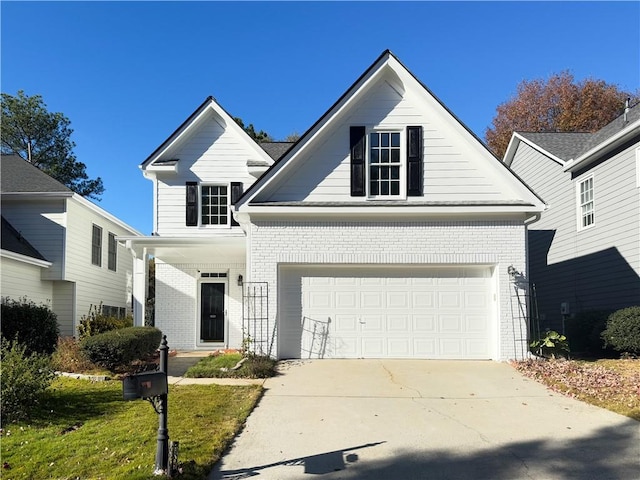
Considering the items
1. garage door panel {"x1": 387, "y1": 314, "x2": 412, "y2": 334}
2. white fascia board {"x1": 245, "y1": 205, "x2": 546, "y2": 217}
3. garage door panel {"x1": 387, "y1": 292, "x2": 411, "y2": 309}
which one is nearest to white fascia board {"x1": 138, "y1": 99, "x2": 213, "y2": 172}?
white fascia board {"x1": 245, "y1": 205, "x2": 546, "y2": 217}

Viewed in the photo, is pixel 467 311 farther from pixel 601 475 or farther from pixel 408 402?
pixel 601 475

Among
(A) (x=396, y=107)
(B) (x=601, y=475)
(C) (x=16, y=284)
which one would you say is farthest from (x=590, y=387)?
(C) (x=16, y=284)

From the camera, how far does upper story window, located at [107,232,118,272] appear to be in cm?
2133

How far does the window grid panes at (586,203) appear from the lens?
642 inches

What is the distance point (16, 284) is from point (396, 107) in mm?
11526

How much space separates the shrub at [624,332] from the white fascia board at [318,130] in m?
8.07

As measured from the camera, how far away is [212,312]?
53.8ft

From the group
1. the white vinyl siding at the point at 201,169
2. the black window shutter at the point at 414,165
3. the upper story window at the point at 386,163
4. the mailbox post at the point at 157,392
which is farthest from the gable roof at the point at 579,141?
the mailbox post at the point at 157,392

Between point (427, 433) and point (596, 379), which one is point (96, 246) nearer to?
point (427, 433)

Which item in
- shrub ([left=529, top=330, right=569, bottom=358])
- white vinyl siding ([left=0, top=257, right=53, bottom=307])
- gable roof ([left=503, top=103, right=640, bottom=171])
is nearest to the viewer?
shrub ([left=529, top=330, right=569, bottom=358])

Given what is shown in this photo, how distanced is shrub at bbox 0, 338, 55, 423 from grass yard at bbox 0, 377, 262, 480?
0.22 metres

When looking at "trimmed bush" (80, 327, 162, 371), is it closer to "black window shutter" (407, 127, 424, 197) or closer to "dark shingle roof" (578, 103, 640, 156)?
"black window shutter" (407, 127, 424, 197)

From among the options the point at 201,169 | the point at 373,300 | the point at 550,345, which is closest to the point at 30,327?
the point at 201,169

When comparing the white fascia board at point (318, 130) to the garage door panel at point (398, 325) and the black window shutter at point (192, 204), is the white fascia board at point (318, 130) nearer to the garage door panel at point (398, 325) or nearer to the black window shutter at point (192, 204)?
the garage door panel at point (398, 325)
